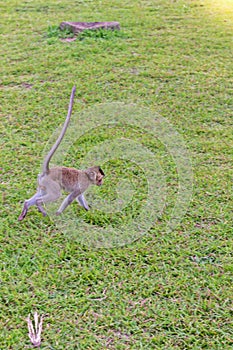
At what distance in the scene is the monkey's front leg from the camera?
8.24ft

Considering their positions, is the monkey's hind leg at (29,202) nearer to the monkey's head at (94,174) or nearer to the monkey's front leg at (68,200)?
the monkey's front leg at (68,200)

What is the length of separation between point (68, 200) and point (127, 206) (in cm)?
38

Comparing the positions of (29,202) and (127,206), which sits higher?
(29,202)

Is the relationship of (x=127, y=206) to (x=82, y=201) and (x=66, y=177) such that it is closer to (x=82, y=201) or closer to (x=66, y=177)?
(x=82, y=201)

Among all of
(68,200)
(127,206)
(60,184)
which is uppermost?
(60,184)

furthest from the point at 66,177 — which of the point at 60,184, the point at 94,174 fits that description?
the point at 94,174

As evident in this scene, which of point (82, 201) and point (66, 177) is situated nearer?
point (66, 177)

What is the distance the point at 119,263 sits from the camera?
231 centimetres

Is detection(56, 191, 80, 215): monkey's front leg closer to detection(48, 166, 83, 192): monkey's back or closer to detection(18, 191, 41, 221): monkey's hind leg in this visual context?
detection(48, 166, 83, 192): monkey's back

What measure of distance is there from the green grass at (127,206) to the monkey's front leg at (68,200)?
0.29ft

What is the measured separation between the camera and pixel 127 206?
107 inches

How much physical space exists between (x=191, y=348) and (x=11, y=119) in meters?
2.33

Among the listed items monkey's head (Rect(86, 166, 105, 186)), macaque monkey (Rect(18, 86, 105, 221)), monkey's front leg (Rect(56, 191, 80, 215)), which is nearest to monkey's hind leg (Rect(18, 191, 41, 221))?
macaque monkey (Rect(18, 86, 105, 221))

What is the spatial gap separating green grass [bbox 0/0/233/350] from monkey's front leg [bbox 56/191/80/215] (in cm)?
9
